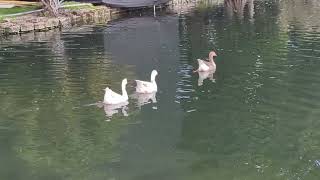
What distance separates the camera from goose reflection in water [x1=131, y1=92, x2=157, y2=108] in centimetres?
2065

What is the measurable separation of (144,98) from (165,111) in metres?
1.83

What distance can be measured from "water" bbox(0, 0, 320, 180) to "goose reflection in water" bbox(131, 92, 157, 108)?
181 millimetres

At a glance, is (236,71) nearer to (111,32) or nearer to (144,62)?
(144,62)

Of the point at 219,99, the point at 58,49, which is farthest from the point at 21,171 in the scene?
the point at 58,49

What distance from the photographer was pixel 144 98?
21.1 meters

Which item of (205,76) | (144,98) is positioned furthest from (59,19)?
(144,98)

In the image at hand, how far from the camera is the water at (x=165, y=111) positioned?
48.4ft

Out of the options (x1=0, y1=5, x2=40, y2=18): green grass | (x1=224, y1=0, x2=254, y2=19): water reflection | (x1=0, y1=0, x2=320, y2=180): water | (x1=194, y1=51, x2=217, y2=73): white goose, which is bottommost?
(x1=0, y1=0, x2=320, y2=180): water

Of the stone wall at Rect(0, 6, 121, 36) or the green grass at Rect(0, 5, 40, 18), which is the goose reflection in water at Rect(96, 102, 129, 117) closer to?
the stone wall at Rect(0, 6, 121, 36)

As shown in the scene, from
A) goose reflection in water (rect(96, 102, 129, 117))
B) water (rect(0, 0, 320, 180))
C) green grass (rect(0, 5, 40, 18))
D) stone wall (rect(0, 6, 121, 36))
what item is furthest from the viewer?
green grass (rect(0, 5, 40, 18))

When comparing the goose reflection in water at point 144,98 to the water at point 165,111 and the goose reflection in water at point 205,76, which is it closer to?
the water at point 165,111

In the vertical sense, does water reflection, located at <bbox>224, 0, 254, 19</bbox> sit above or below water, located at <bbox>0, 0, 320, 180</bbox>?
above

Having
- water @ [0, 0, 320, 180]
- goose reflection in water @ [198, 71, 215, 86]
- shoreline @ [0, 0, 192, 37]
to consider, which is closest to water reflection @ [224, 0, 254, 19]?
shoreline @ [0, 0, 192, 37]

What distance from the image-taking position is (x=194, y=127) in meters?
17.8
